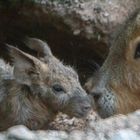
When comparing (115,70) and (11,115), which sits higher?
(115,70)

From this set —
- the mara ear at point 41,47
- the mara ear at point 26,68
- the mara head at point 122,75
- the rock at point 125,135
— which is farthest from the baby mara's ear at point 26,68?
the rock at point 125,135

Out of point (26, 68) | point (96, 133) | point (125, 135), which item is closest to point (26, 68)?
point (26, 68)

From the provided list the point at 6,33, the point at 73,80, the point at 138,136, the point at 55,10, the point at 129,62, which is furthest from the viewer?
the point at 6,33

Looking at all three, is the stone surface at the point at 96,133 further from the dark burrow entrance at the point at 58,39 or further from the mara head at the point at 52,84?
the dark burrow entrance at the point at 58,39

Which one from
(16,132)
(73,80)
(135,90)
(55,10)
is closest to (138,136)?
(16,132)

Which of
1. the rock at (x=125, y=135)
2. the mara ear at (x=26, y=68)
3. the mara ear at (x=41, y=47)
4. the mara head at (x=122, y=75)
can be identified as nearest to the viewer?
the rock at (x=125, y=135)

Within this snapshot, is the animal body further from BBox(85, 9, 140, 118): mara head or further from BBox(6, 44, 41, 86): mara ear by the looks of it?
BBox(85, 9, 140, 118): mara head

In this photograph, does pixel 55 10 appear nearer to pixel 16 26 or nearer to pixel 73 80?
pixel 16 26
